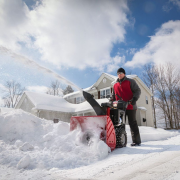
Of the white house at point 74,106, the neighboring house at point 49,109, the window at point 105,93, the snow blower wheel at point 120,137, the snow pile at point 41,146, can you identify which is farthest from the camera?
the window at point 105,93

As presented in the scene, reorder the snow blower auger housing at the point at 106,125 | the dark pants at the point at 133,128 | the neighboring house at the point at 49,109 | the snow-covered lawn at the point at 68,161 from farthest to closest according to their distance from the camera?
the neighboring house at the point at 49,109 < the dark pants at the point at 133,128 < the snow blower auger housing at the point at 106,125 < the snow-covered lawn at the point at 68,161

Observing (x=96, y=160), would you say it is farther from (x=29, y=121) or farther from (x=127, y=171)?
(x=29, y=121)

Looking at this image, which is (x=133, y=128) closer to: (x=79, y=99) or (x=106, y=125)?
(x=106, y=125)

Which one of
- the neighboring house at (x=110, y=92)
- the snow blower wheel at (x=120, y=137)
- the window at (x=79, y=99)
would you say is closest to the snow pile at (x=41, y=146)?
the snow blower wheel at (x=120, y=137)

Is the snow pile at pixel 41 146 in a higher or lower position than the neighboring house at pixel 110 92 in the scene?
lower

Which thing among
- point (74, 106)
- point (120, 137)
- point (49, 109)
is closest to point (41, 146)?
point (120, 137)

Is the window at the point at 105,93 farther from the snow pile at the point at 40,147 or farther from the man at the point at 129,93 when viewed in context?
the snow pile at the point at 40,147

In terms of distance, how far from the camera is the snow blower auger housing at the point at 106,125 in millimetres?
3502

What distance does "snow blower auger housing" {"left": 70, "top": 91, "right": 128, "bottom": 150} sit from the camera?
3.50m

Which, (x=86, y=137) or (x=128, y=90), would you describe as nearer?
(x=86, y=137)

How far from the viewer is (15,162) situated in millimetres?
2428

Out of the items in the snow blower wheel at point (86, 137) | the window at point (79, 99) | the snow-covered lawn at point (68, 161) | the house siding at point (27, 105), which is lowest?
the snow-covered lawn at point (68, 161)

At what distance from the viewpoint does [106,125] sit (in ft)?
11.4

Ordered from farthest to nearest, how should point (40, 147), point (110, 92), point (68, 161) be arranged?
point (110, 92) < point (40, 147) < point (68, 161)
